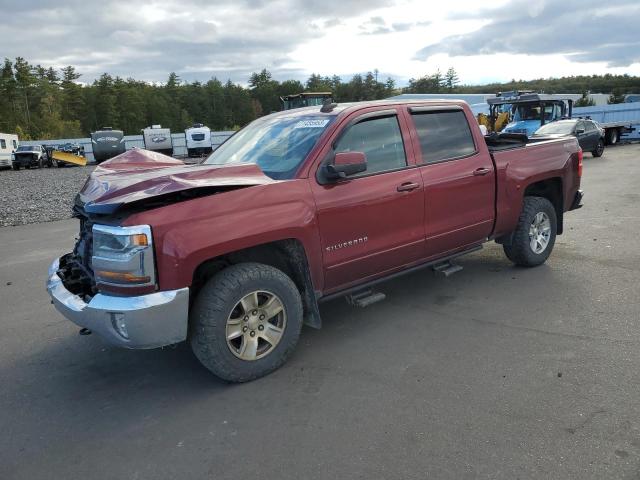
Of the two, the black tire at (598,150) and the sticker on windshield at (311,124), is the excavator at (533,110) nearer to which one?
the black tire at (598,150)

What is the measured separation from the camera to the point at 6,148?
112 feet

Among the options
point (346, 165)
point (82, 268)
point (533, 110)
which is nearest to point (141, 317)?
point (82, 268)

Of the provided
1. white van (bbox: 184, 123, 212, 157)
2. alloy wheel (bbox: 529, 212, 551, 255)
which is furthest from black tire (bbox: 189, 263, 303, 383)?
white van (bbox: 184, 123, 212, 157)

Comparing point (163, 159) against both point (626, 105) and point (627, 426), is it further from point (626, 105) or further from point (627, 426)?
point (626, 105)

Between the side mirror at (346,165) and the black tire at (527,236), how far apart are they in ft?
8.49

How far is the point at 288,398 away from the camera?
3391 mm

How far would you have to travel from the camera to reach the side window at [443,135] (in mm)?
4676

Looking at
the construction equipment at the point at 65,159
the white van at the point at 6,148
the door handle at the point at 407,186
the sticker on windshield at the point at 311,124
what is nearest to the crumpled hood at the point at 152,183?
the sticker on windshield at the point at 311,124

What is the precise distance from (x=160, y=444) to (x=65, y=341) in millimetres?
2062

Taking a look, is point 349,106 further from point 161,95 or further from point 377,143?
point 161,95

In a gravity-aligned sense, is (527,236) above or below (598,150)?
below

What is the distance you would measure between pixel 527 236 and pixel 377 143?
7.78ft

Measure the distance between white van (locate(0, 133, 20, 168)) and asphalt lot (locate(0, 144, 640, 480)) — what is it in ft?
104

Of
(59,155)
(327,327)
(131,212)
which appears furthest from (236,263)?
(59,155)
